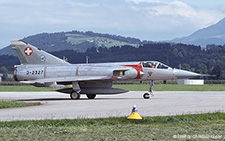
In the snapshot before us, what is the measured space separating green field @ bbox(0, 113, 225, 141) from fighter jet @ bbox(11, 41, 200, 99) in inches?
591

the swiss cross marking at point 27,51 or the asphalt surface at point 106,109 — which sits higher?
the swiss cross marking at point 27,51

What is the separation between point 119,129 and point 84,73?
18.4m

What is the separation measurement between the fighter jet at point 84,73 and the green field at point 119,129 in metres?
15.0

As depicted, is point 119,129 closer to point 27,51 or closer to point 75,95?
point 75,95

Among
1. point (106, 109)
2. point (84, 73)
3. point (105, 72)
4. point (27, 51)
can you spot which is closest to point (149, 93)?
point (105, 72)

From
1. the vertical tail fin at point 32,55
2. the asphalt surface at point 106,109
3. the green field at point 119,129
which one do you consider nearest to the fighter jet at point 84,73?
the vertical tail fin at point 32,55

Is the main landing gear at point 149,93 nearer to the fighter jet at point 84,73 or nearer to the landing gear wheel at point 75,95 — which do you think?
A: the fighter jet at point 84,73

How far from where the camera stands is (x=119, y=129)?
11.7 meters

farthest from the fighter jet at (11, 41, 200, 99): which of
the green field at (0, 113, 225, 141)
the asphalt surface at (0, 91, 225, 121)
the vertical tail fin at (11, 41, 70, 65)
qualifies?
the green field at (0, 113, 225, 141)

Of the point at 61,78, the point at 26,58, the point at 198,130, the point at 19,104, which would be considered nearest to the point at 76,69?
the point at 61,78

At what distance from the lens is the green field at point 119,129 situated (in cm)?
1024

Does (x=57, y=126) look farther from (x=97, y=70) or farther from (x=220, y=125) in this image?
(x=97, y=70)

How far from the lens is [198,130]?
37.4 ft

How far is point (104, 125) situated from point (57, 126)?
4.23 ft
